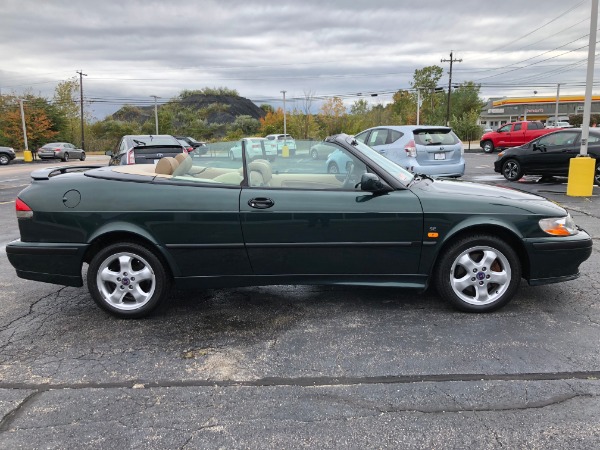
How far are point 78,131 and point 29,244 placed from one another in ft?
226

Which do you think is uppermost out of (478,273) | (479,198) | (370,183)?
(370,183)

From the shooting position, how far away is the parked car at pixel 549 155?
12023mm

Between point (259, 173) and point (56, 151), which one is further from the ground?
point (259, 173)

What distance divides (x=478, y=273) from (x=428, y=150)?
7.53 m

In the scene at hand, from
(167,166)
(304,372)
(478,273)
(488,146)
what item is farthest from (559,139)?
(488,146)

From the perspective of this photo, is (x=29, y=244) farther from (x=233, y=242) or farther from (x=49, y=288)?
(x=233, y=242)

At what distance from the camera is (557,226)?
3998mm

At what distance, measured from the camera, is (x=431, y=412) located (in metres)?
2.66

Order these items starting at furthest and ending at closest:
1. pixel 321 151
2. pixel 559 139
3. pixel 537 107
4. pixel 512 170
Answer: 1. pixel 537 107
2. pixel 512 170
3. pixel 559 139
4. pixel 321 151

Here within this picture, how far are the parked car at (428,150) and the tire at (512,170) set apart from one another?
9.51 feet

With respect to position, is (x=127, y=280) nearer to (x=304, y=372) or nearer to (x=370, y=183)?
(x=304, y=372)

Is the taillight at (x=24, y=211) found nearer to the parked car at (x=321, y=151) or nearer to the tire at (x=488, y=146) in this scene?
the parked car at (x=321, y=151)

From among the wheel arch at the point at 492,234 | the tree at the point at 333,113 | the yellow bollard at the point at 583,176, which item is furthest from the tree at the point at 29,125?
the wheel arch at the point at 492,234

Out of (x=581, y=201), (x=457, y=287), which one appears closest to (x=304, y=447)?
(x=457, y=287)
